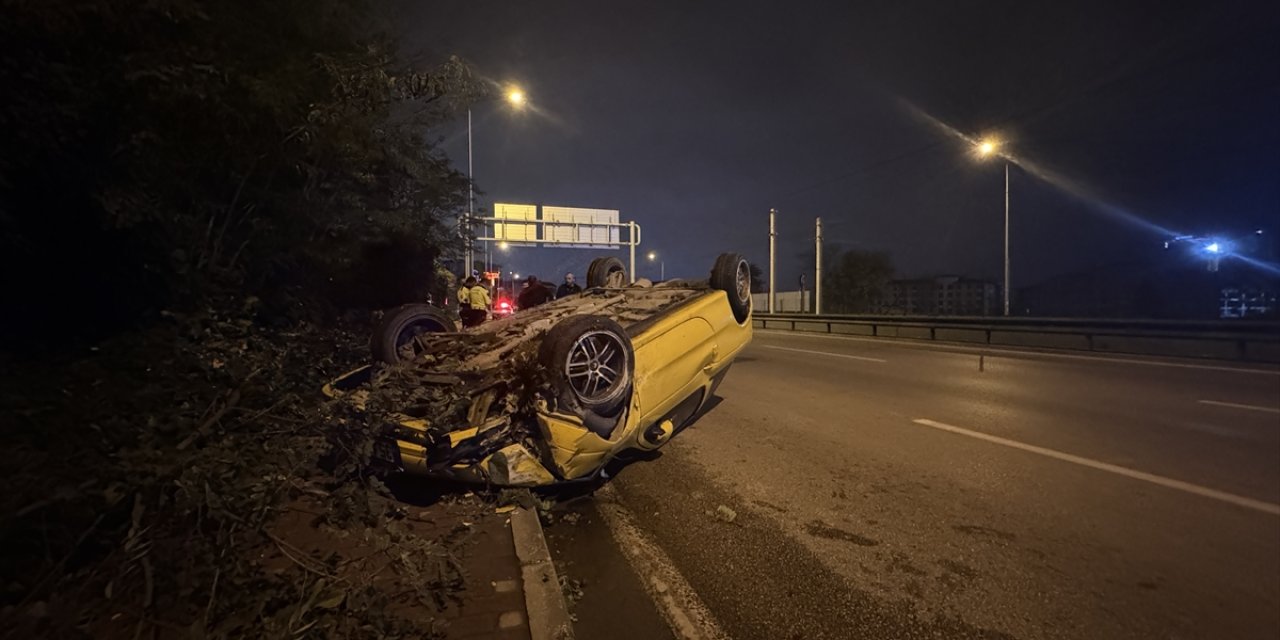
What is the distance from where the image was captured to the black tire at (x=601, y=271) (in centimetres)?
744

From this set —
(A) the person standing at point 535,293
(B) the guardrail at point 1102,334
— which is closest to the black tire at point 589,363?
(A) the person standing at point 535,293

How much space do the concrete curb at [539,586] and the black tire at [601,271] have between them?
12.7 ft

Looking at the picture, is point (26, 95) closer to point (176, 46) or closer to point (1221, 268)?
point (176, 46)

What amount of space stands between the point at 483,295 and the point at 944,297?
3054 centimetres

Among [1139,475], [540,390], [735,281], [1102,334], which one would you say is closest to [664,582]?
[540,390]

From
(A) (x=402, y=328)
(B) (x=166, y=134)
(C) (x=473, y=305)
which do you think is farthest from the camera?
(C) (x=473, y=305)

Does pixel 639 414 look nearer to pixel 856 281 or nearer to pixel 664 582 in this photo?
pixel 664 582

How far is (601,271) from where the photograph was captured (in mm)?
7496

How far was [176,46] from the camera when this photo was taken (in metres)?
4.66

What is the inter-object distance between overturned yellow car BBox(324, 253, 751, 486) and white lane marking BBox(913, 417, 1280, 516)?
10.4ft

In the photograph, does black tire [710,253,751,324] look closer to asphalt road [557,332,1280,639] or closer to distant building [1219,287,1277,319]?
asphalt road [557,332,1280,639]

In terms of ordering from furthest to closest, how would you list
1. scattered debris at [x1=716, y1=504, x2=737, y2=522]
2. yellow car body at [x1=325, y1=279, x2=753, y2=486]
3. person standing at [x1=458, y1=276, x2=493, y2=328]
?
person standing at [x1=458, y1=276, x2=493, y2=328] → scattered debris at [x1=716, y1=504, x2=737, y2=522] → yellow car body at [x1=325, y1=279, x2=753, y2=486]

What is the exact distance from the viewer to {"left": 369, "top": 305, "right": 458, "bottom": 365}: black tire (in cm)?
536

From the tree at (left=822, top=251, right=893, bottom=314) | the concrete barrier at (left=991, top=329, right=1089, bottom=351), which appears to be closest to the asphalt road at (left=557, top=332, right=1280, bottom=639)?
the concrete barrier at (left=991, top=329, right=1089, bottom=351)
